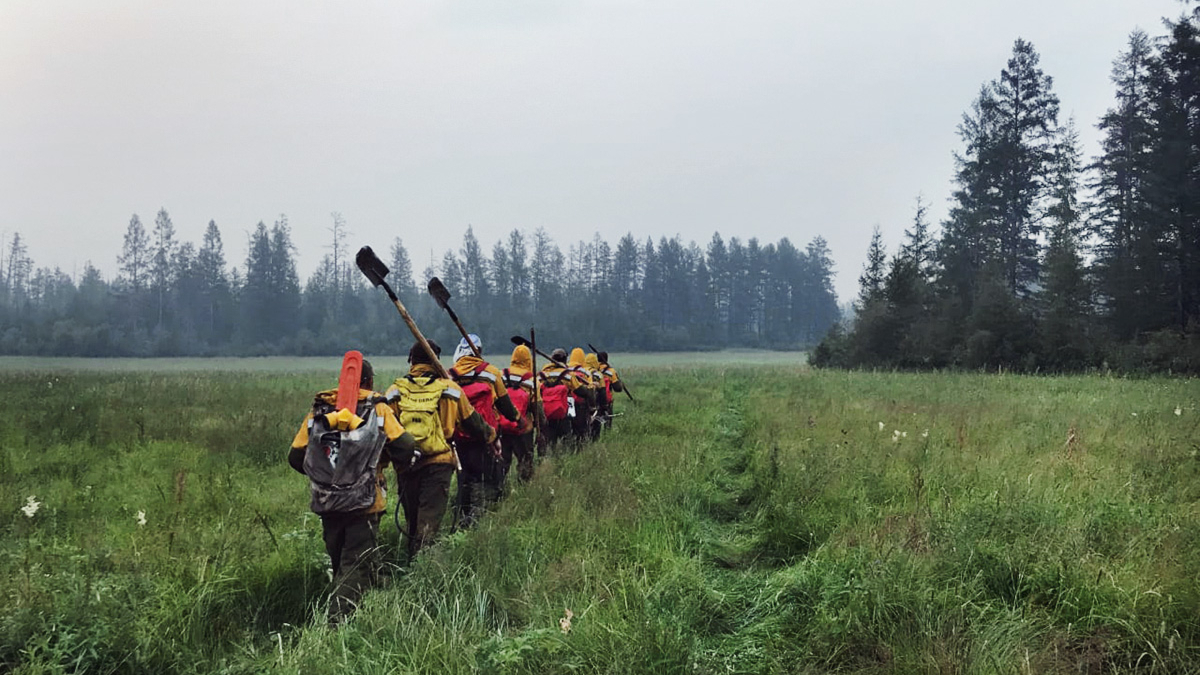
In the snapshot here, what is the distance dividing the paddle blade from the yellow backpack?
27.2 inches

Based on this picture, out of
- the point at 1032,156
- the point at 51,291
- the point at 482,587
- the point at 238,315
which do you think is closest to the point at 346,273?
the point at 238,315

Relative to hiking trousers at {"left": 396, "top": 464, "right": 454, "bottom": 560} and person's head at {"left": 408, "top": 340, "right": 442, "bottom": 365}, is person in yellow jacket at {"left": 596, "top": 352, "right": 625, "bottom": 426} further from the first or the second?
hiking trousers at {"left": 396, "top": 464, "right": 454, "bottom": 560}

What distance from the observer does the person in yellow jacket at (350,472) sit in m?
4.48

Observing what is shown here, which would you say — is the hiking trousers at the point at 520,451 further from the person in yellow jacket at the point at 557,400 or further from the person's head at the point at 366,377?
the person's head at the point at 366,377

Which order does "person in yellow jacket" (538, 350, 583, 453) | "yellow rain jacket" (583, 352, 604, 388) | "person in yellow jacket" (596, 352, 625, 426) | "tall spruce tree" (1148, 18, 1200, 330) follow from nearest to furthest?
"person in yellow jacket" (538, 350, 583, 453) < "yellow rain jacket" (583, 352, 604, 388) < "person in yellow jacket" (596, 352, 625, 426) < "tall spruce tree" (1148, 18, 1200, 330)

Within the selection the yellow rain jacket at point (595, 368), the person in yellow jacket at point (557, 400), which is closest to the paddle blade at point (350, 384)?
the person in yellow jacket at point (557, 400)

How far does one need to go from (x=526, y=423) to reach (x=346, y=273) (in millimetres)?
74343

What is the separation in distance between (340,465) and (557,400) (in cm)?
592

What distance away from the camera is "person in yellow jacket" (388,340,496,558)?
5410mm

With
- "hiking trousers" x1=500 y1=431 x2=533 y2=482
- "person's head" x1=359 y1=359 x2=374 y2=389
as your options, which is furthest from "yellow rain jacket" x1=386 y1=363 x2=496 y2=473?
"hiking trousers" x1=500 y1=431 x2=533 y2=482

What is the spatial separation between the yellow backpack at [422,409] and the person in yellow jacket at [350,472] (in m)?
0.49

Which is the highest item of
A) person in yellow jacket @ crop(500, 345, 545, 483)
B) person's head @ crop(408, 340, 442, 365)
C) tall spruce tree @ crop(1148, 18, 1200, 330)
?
tall spruce tree @ crop(1148, 18, 1200, 330)

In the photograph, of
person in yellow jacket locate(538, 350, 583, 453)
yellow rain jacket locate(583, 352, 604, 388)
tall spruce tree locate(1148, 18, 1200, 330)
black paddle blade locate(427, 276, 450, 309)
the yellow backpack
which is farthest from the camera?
tall spruce tree locate(1148, 18, 1200, 330)

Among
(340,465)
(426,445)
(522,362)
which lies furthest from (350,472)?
(522,362)
